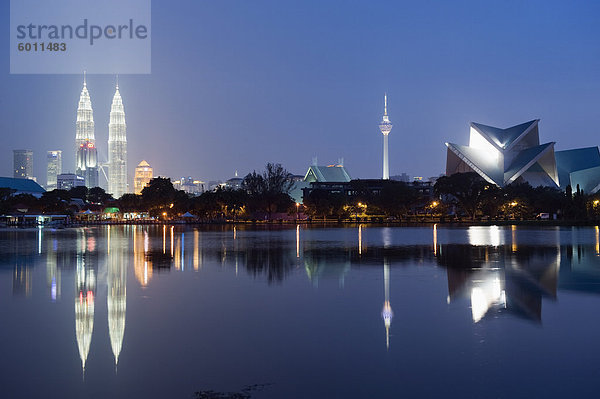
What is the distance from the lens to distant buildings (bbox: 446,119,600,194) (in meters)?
87.1

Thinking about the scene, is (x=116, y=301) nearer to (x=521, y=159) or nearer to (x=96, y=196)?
(x=521, y=159)

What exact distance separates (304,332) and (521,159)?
289 ft

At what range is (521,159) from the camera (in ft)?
291

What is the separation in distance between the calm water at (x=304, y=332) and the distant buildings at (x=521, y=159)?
77.7 meters

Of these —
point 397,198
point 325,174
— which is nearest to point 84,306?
point 397,198

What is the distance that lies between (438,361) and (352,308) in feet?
11.1

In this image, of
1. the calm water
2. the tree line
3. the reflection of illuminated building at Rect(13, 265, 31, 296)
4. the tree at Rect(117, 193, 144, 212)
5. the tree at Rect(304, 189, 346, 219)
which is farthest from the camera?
the tree at Rect(117, 193, 144, 212)

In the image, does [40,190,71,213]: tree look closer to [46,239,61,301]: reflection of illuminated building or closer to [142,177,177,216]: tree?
[142,177,177,216]: tree

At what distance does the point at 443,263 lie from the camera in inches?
681

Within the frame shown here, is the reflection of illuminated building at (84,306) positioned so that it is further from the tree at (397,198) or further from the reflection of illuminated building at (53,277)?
the tree at (397,198)

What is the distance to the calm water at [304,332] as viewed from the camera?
5.86 meters

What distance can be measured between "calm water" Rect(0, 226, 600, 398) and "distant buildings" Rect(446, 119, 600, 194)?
7774cm

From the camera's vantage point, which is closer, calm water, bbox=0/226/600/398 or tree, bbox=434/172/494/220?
calm water, bbox=0/226/600/398

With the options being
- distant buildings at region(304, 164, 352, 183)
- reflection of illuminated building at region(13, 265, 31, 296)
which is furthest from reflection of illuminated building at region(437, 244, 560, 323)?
distant buildings at region(304, 164, 352, 183)
